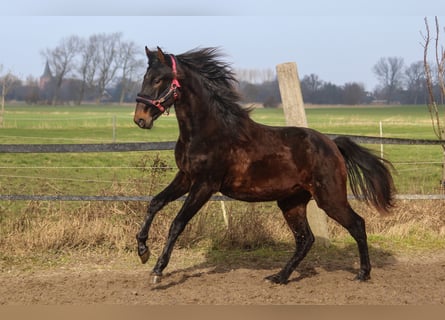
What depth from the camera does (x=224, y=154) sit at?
14.9 feet

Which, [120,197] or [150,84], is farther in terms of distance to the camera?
[120,197]

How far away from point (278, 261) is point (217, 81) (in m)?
2.15

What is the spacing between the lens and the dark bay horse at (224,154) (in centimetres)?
445

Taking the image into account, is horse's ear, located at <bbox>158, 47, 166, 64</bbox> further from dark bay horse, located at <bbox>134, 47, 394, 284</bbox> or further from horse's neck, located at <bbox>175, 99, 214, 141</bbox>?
horse's neck, located at <bbox>175, 99, 214, 141</bbox>

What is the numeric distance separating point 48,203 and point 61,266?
133 centimetres

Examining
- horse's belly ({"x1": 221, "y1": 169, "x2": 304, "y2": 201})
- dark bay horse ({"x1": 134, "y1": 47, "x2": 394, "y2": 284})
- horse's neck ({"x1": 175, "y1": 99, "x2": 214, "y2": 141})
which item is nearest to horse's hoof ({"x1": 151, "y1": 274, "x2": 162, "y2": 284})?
dark bay horse ({"x1": 134, "y1": 47, "x2": 394, "y2": 284})

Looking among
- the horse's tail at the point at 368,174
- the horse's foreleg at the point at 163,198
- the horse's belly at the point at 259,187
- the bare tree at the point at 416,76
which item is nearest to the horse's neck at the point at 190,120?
the horse's foreleg at the point at 163,198

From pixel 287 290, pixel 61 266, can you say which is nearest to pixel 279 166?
pixel 287 290

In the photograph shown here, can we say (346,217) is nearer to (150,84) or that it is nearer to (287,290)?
(287,290)

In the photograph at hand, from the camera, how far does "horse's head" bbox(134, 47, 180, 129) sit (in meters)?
4.31

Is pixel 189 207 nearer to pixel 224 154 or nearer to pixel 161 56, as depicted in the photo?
pixel 224 154

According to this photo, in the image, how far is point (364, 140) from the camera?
20.6 feet

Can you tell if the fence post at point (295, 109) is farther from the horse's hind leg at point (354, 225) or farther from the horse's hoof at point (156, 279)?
the horse's hoof at point (156, 279)

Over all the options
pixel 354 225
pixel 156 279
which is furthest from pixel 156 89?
pixel 354 225
